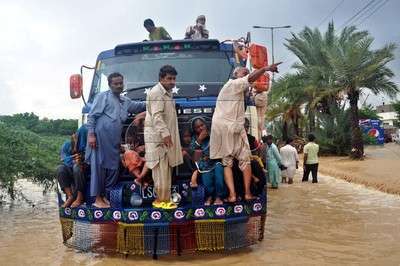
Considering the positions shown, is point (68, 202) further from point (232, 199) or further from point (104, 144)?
point (232, 199)

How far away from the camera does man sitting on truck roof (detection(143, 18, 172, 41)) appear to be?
9.05m

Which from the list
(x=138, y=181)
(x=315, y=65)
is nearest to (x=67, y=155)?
(x=138, y=181)

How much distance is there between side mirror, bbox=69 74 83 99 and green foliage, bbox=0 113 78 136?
47.6 feet

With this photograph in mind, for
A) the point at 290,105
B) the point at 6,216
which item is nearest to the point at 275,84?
the point at 290,105

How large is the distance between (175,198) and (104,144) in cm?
103

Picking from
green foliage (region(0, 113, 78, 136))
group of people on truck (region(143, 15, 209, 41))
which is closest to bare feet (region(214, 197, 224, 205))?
group of people on truck (region(143, 15, 209, 41))

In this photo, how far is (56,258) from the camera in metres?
6.84

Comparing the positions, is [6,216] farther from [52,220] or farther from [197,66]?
[197,66]

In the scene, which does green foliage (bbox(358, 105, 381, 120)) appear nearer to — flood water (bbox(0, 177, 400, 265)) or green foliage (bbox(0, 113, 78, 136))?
green foliage (bbox(0, 113, 78, 136))

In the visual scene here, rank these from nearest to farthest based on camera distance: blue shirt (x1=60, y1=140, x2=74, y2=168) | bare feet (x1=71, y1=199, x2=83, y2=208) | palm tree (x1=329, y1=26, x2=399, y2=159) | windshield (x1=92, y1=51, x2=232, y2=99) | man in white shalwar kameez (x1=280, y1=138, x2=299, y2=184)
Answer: bare feet (x1=71, y1=199, x2=83, y2=208)
blue shirt (x1=60, y1=140, x2=74, y2=168)
windshield (x1=92, y1=51, x2=232, y2=99)
man in white shalwar kameez (x1=280, y1=138, x2=299, y2=184)
palm tree (x1=329, y1=26, x2=399, y2=159)

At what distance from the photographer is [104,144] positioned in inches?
248

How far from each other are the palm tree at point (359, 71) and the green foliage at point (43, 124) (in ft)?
38.9

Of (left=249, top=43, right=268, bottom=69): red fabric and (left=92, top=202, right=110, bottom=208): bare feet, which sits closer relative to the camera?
(left=92, top=202, right=110, bottom=208): bare feet

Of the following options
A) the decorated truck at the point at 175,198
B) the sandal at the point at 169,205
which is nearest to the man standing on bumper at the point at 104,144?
the decorated truck at the point at 175,198
